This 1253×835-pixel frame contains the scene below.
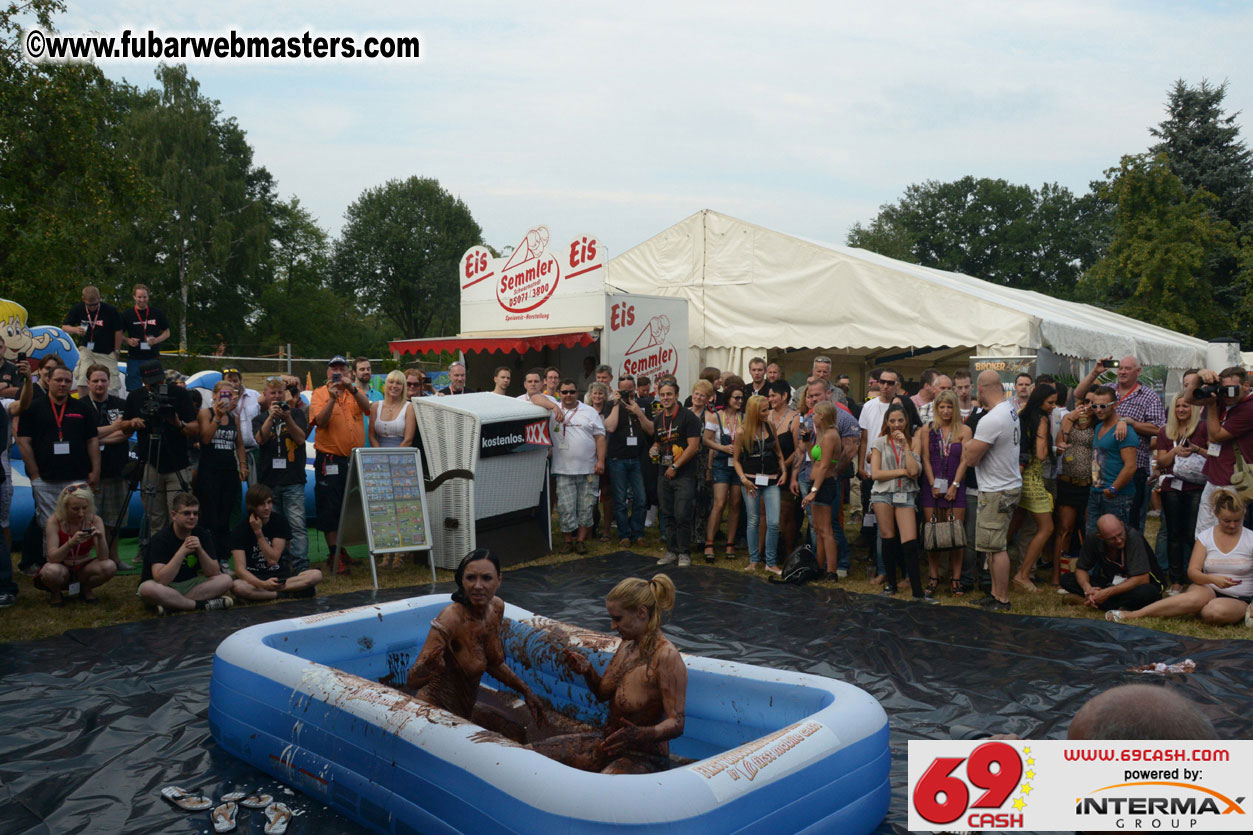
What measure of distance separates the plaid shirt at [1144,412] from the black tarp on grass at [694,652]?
2.10 m

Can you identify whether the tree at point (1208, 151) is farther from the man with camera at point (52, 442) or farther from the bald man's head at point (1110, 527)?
the man with camera at point (52, 442)

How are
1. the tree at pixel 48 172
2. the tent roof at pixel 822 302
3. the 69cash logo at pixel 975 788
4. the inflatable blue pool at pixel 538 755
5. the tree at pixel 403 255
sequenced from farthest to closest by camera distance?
the tree at pixel 403 255 → the tree at pixel 48 172 → the tent roof at pixel 822 302 → the inflatable blue pool at pixel 538 755 → the 69cash logo at pixel 975 788

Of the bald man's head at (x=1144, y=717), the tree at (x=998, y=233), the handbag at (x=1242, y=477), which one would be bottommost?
the handbag at (x=1242, y=477)

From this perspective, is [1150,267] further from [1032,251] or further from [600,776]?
[1032,251]

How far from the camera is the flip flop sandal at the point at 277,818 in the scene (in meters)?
→ 3.74

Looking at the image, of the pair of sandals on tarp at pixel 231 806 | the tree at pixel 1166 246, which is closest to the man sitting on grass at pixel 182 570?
the pair of sandals on tarp at pixel 231 806

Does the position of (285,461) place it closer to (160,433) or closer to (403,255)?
(160,433)

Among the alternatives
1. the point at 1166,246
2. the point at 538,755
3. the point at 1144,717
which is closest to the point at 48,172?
the point at 538,755

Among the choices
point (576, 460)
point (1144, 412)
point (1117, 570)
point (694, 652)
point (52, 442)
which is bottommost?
point (694, 652)

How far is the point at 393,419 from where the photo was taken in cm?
918

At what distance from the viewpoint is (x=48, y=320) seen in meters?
21.4

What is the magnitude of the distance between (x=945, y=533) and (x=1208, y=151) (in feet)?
97.7

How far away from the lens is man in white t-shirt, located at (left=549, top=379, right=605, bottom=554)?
9680 millimetres

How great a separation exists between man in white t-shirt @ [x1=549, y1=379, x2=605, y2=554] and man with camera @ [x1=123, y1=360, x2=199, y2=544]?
3.64 metres
